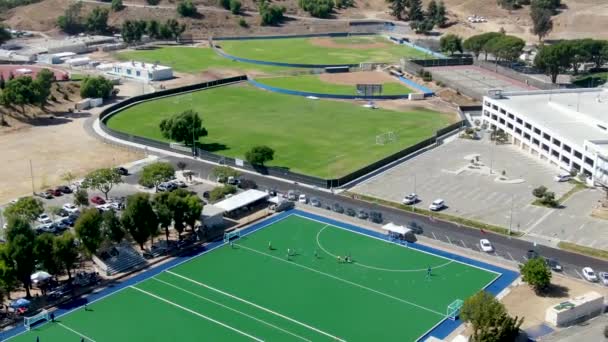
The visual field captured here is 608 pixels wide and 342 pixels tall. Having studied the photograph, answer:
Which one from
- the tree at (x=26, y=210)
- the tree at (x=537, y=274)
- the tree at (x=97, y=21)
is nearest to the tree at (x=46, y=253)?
the tree at (x=26, y=210)

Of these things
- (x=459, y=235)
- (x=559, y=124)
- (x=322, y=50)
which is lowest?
(x=459, y=235)

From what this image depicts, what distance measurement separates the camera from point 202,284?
48344mm

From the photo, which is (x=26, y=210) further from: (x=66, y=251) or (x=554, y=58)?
(x=554, y=58)

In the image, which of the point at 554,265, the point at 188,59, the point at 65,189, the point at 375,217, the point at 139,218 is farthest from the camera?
the point at 188,59

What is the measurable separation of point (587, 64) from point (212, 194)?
9560 centimetres

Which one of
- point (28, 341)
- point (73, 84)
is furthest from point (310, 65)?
point (28, 341)

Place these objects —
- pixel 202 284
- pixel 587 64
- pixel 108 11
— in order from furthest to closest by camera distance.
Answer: pixel 108 11 < pixel 587 64 < pixel 202 284

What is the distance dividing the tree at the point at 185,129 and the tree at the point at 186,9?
104m

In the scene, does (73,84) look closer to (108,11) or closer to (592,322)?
(108,11)

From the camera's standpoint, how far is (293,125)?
92.9m

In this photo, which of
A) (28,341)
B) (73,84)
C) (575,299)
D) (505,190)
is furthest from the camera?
(73,84)

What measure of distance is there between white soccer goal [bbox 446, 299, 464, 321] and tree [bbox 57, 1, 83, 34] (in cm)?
15203

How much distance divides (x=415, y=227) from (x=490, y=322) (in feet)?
64.2

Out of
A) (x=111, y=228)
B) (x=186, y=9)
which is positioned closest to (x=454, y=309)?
(x=111, y=228)
